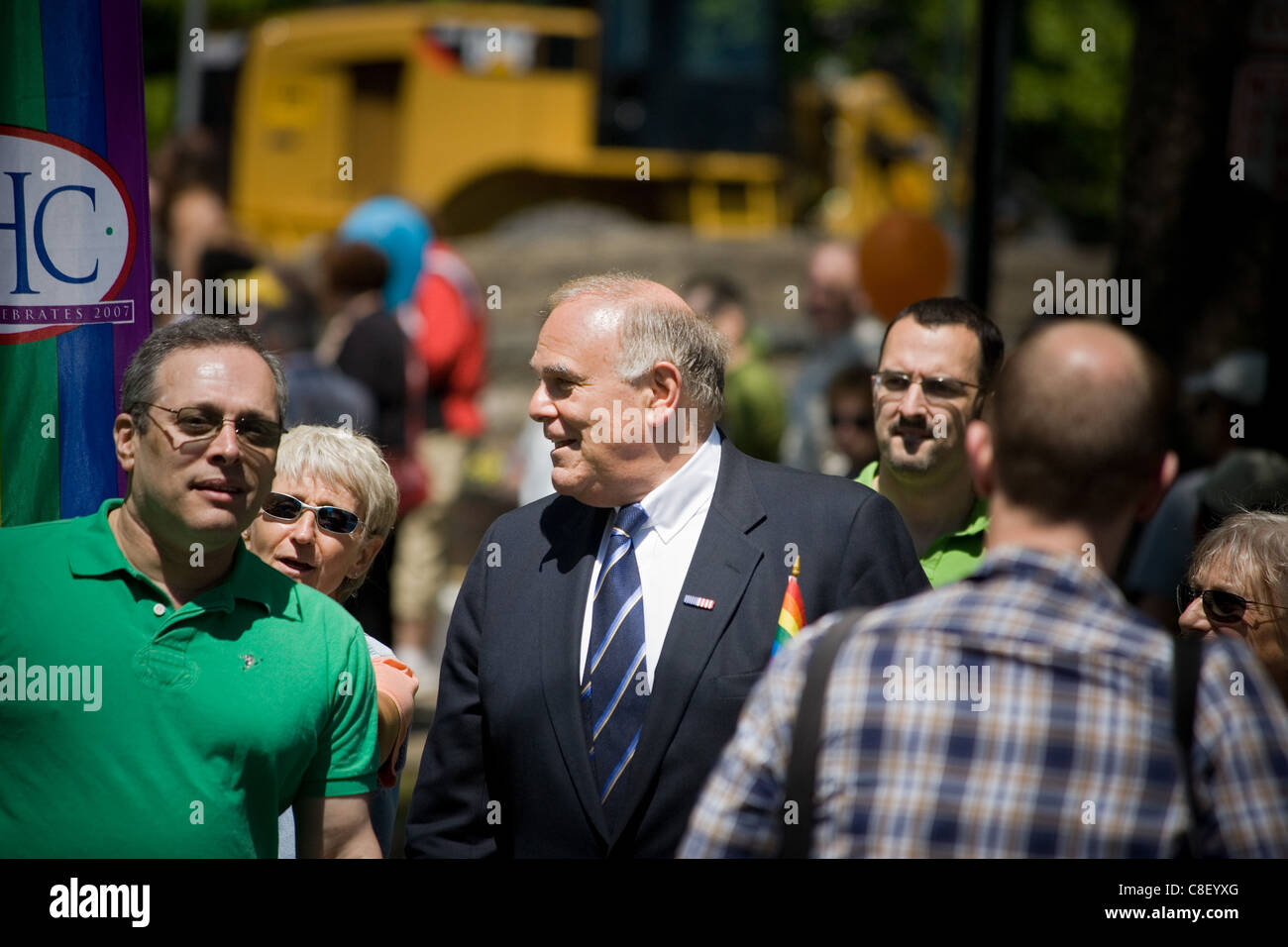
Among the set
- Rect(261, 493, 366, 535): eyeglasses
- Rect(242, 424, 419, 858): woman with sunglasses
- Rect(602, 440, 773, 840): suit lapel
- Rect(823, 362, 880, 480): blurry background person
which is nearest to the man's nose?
Rect(602, 440, 773, 840): suit lapel

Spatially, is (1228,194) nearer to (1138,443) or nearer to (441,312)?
(441,312)

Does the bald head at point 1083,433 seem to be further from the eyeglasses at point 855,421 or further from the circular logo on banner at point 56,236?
the eyeglasses at point 855,421

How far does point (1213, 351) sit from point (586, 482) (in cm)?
446

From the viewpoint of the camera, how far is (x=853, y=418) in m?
5.72

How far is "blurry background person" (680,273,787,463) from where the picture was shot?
24.3 feet

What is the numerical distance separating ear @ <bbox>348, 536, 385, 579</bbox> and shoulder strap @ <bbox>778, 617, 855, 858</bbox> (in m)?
1.67

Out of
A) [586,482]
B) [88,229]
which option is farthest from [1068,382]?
[88,229]

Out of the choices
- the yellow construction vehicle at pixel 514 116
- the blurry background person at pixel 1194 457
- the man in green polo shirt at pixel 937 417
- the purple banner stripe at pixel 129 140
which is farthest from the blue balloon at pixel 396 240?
the yellow construction vehicle at pixel 514 116

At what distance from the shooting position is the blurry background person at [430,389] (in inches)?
326

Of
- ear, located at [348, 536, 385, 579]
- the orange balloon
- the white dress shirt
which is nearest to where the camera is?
the white dress shirt

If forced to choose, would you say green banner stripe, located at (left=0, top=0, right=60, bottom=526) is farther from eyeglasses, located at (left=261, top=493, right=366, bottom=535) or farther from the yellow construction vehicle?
the yellow construction vehicle

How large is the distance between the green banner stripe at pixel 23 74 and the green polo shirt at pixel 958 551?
2.11 meters

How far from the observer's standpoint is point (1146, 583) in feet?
16.5

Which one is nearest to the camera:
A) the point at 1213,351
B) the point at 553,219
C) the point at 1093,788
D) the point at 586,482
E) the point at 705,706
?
the point at 1093,788
